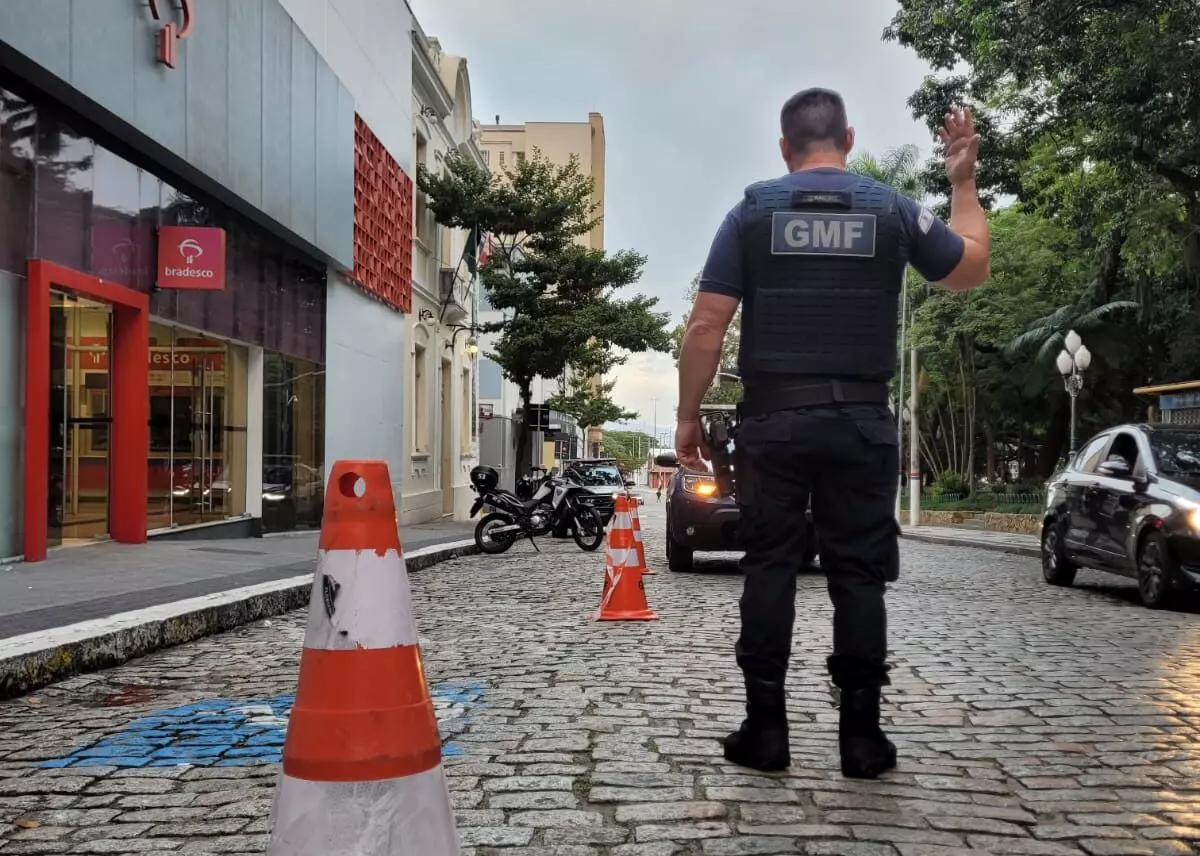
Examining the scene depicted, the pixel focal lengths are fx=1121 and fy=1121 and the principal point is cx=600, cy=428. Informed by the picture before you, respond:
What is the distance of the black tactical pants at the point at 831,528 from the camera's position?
330cm

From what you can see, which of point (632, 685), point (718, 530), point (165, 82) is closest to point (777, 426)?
point (632, 685)

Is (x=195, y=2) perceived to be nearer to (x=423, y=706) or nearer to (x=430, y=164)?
(x=423, y=706)

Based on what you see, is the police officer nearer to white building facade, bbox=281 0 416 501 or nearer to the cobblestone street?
the cobblestone street

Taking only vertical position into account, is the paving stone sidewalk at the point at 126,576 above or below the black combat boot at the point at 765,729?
below

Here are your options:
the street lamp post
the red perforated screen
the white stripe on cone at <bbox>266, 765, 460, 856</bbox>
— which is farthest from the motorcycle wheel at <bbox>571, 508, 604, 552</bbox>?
the white stripe on cone at <bbox>266, 765, 460, 856</bbox>

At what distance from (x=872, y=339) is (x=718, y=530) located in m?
7.48

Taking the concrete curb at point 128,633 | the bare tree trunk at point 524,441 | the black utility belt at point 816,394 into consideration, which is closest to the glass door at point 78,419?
the concrete curb at point 128,633

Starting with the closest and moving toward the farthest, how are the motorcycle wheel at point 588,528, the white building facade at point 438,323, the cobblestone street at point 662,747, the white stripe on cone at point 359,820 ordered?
the white stripe on cone at point 359,820 → the cobblestone street at point 662,747 → the motorcycle wheel at point 588,528 → the white building facade at point 438,323

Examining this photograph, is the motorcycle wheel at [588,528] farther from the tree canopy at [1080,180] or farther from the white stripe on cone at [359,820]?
the white stripe on cone at [359,820]

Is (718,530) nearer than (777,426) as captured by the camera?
No

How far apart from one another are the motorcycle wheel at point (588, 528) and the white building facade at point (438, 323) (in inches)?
274

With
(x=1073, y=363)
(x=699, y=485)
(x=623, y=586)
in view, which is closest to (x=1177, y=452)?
(x=699, y=485)

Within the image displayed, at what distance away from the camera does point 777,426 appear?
11.0ft

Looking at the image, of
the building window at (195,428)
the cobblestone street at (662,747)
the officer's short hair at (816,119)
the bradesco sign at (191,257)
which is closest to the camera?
the cobblestone street at (662,747)
